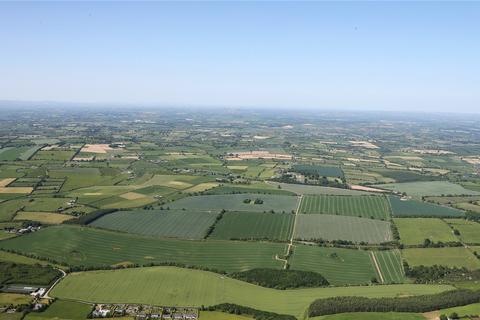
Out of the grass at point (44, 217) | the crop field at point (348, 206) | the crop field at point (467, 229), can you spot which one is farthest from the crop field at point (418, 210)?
the grass at point (44, 217)

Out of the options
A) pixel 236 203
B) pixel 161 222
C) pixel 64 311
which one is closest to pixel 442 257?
pixel 236 203

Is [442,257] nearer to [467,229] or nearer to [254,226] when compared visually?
[467,229]

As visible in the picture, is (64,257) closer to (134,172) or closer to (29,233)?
(29,233)

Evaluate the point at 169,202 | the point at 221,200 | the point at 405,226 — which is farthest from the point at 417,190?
the point at 169,202

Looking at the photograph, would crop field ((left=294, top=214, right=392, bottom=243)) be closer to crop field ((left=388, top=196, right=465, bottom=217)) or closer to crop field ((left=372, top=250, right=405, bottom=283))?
crop field ((left=372, top=250, right=405, bottom=283))

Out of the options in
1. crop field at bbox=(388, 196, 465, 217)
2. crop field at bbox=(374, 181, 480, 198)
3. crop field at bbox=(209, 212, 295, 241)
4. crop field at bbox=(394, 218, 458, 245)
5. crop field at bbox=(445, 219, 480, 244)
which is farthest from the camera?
crop field at bbox=(374, 181, 480, 198)

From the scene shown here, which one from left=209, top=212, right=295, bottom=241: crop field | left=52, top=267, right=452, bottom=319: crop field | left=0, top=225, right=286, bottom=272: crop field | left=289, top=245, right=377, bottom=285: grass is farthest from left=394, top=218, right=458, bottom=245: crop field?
left=0, top=225, right=286, bottom=272: crop field
